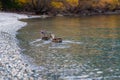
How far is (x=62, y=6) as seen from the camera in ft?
335

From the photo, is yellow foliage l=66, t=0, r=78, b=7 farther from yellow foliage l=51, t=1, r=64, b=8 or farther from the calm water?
the calm water

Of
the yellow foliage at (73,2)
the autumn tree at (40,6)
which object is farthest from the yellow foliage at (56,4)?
the yellow foliage at (73,2)

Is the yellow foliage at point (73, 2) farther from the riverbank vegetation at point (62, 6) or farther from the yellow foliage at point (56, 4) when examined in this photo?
the yellow foliage at point (56, 4)

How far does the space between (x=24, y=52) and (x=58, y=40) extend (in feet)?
22.2

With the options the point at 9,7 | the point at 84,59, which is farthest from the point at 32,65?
the point at 9,7

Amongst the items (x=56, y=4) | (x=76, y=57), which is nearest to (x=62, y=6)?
(x=56, y=4)

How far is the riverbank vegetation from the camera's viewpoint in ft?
314

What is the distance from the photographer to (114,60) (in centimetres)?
2775

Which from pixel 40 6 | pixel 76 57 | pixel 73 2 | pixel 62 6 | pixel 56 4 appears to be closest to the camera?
pixel 76 57

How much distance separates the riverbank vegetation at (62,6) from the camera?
314 ft

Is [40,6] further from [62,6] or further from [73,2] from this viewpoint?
[73,2]

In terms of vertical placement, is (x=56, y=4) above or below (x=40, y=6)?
above

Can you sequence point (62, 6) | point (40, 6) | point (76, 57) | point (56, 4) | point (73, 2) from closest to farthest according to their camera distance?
1. point (76, 57)
2. point (40, 6)
3. point (56, 4)
4. point (62, 6)
5. point (73, 2)

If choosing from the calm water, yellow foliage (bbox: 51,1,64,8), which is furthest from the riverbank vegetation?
the calm water
